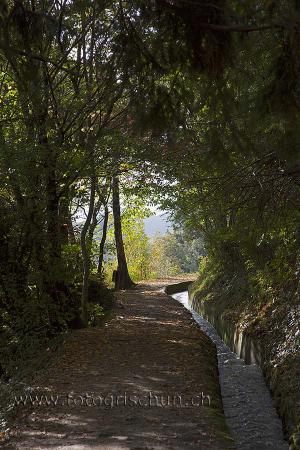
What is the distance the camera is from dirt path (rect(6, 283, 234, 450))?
490 centimetres

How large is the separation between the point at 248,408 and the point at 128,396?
1.94 m

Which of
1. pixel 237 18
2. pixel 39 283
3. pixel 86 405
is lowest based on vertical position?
pixel 86 405

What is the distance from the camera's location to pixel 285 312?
8.48 meters

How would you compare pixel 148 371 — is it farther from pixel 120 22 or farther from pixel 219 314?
pixel 219 314

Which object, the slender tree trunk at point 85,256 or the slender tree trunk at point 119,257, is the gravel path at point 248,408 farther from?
the slender tree trunk at point 119,257

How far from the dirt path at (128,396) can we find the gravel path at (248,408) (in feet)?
1.12

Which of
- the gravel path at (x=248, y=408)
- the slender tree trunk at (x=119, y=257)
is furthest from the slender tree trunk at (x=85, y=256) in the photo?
the slender tree trunk at (x=119, y=257)

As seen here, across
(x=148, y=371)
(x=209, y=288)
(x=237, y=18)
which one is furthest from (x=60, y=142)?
(x=209, y=288)

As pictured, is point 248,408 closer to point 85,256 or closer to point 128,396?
point 128,396

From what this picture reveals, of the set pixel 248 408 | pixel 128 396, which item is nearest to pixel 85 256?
pixel 128 396

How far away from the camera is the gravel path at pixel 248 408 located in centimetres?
561

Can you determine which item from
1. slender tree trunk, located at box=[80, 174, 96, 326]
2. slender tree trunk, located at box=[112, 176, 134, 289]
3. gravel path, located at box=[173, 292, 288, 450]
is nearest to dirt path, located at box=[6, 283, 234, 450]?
gravel path, located at box=[173, 292, 288, 450]

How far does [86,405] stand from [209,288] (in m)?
11.6

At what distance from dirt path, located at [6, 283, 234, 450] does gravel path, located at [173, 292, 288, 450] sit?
34cm
